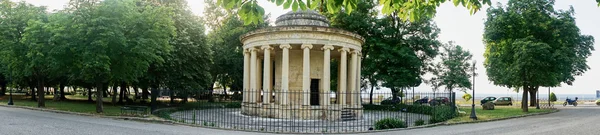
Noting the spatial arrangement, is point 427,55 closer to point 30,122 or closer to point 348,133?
point 348,133

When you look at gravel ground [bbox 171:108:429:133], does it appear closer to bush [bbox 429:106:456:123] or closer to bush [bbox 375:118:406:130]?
bush [bbox 375:118:406:130]

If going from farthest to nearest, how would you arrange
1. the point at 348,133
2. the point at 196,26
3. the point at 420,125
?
the point at 196,26
the point at 420,125
the point at 348,133

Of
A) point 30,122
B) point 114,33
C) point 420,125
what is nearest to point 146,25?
point 114,33

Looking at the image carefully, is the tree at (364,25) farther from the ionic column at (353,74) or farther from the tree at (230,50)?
the ionic column at (353,74)

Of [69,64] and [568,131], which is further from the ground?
[69,64]

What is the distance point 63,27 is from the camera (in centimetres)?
1919

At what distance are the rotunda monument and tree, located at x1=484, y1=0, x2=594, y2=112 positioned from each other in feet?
39.4

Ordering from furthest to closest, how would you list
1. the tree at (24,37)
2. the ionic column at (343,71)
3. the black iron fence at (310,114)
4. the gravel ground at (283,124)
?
the ionic column at (343,71)
the tree at (24,37)
the black iron fence at (310,114)
the gravel ground at (283,124)

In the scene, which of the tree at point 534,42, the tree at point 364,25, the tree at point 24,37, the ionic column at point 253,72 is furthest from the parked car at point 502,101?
the tree at point 24,37

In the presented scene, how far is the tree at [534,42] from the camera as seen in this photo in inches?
1038

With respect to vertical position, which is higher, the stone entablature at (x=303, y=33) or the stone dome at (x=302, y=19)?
the stone dome at (x=302, y=19)

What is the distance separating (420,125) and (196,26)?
2209 cm

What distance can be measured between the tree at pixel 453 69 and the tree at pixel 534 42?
24.5 feet

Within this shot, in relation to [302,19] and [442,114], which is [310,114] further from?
[442,114]
